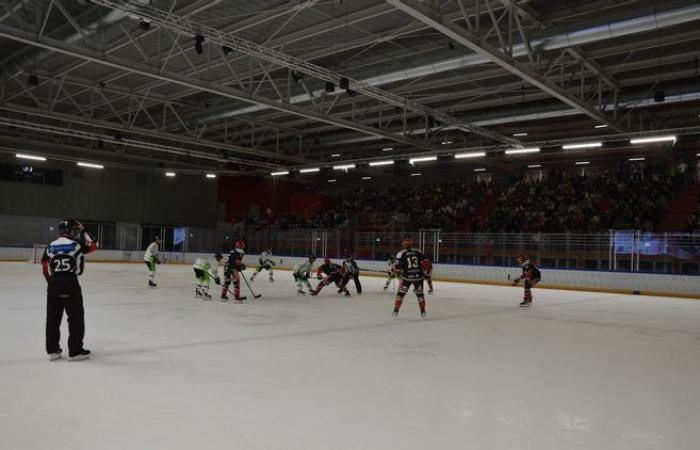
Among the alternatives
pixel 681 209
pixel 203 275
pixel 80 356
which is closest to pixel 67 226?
pixel 80 356

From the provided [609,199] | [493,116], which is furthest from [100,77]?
[609,199]

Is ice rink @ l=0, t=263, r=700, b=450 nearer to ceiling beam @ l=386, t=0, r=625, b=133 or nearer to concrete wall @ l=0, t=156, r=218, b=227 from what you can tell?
ceiling beam @ l=386, t=0, r=625, b=133

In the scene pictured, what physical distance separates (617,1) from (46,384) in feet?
36.9

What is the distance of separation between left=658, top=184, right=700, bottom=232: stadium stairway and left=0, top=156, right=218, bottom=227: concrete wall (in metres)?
26.0

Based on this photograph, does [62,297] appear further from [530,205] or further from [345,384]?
[530,205]

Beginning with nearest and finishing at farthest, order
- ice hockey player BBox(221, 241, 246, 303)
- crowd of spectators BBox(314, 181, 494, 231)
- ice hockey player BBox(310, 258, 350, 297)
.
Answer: ice hockey player BBox(221, 241, 246, 303)
ice hockey player BBox(310, 258, 350, 297)
crowd of spectators BBox(314, 181, 494, 231)

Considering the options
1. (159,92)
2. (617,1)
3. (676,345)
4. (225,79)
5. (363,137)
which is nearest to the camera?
(676,345)

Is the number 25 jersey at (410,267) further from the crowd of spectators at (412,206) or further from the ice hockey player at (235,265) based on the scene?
the crowd of spectators at (412,206)

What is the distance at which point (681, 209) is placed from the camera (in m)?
23.1

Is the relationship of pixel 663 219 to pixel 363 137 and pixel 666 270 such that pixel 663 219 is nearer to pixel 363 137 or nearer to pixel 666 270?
pixel 666 270

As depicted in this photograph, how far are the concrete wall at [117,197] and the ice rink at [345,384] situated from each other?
75.7 feet

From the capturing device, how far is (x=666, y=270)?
57.4 feet

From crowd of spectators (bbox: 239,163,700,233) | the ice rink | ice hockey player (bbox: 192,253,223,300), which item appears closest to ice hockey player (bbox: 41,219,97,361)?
the ice rink

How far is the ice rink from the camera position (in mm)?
3584
